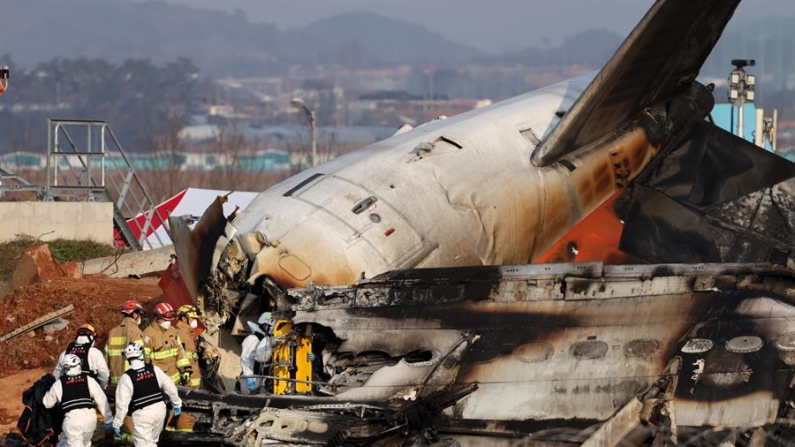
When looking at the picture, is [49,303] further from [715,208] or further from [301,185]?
[715,208]

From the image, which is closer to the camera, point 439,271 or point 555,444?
point 555,444

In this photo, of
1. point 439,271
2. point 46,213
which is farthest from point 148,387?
point 46,213

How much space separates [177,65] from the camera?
17862 centimetres

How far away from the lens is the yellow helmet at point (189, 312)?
17047 mm

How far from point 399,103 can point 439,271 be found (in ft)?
504

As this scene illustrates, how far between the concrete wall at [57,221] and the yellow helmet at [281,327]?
1626 cm

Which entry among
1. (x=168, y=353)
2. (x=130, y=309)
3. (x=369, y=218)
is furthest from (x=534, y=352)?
(x=130, y=309)

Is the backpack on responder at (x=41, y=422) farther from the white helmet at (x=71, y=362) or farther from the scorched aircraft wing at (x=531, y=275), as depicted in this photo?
the scorched aircraft wing at (x=531, y=275)

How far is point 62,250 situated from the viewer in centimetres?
2995

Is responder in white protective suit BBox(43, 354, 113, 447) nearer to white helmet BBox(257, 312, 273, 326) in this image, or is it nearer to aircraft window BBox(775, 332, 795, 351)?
white helmet BBox(257, 312, 273, 326)

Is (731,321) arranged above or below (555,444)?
above

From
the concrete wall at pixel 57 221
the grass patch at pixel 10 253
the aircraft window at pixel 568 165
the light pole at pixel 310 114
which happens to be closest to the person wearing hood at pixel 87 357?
the aircraft window at pixel 568 165

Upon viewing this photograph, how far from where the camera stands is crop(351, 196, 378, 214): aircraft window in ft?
56.4

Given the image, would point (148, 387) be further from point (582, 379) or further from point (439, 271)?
point (582, 379)
